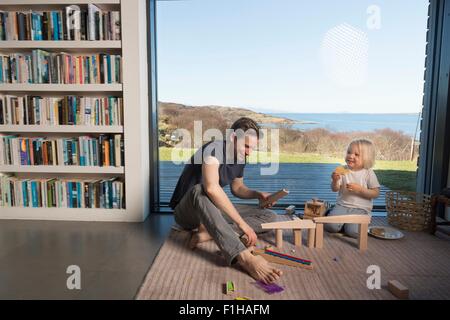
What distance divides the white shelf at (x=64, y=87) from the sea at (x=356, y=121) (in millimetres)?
1211

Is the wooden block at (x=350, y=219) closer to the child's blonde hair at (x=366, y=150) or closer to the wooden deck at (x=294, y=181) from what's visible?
the child's blonde hair at (x=366, y=150)

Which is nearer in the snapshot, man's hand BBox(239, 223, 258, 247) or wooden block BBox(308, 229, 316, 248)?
man's hand BBox(239, 223, 258, 247)

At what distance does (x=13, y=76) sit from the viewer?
2.27 metres

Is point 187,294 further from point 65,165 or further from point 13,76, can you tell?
point 13,76

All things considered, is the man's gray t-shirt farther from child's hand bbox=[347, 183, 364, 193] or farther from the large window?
the large window

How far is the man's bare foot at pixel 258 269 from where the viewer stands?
142cm

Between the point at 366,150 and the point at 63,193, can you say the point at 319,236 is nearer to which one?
the point at 366,150

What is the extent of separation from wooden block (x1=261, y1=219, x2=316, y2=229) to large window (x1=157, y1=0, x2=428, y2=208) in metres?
0.88

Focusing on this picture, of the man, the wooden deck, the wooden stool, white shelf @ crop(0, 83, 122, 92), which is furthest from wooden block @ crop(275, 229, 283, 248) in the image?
white shelf @ crop(0, 83, 122, 92)

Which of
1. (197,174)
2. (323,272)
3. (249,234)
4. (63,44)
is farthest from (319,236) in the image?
(63,44)

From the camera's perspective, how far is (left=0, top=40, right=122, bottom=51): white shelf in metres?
2.21

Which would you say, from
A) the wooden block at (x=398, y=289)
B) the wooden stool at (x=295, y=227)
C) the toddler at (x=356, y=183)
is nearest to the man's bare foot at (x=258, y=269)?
the wooden stool at (x=295, y=227)

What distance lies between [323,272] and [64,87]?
1.98 m
